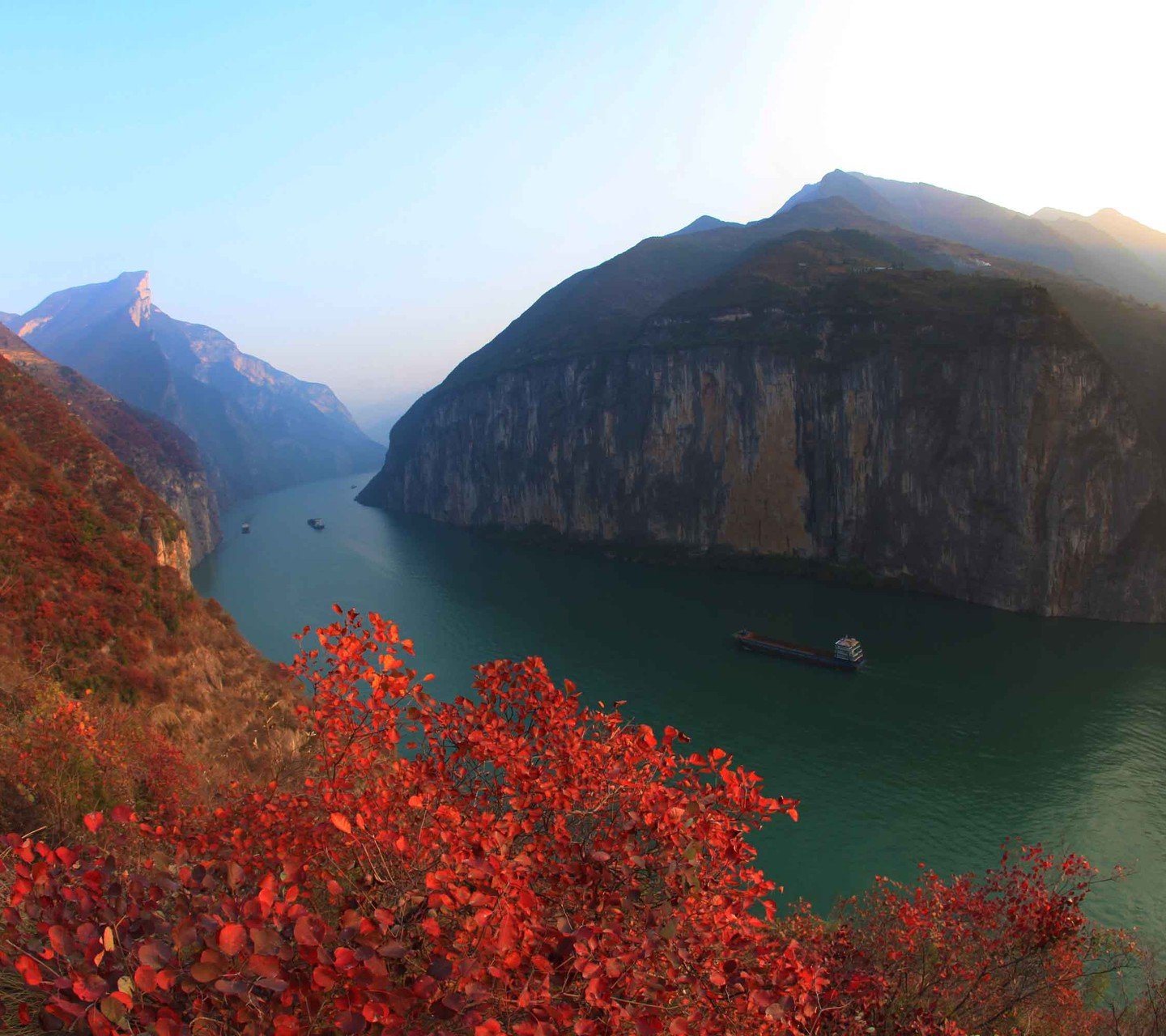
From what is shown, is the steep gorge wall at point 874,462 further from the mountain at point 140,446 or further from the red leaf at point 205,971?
the red leaf at point 205,971

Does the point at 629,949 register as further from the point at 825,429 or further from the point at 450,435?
the point at 450,435

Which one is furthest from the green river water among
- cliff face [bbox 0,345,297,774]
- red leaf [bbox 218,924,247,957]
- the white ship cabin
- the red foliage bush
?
cliff face [bbox 0,345,297,774]

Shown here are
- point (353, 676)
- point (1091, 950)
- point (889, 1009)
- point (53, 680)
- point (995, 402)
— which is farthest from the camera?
point (995, 402)

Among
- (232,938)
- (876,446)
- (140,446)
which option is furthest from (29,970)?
(140,446)

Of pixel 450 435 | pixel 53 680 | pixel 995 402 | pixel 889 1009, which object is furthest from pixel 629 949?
pixel 450 435

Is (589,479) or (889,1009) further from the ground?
(589,479)

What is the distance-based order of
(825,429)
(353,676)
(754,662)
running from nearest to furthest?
(353,676) < (754,662) < (825,429)
